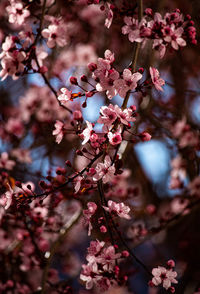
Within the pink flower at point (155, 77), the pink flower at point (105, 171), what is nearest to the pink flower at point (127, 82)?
the pink flower at point (155, 77)

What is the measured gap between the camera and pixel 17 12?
231cm

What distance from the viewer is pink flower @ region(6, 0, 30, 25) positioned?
2.28 m

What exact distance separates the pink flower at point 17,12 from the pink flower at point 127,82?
1089 mm

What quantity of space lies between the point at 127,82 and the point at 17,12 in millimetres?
1175

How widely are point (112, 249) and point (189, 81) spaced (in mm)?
4420

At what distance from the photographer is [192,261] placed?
4.31 meters

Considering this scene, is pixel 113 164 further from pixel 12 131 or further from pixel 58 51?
pixel 12 131

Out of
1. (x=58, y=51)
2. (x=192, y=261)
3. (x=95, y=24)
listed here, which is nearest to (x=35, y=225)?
(x=58, y=51)

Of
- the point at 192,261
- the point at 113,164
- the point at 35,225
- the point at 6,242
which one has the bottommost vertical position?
the point at 192,261

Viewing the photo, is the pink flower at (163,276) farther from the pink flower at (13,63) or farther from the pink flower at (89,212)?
the pink flower at (13,63)

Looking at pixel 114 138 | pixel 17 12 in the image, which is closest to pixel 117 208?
pixel 114 138

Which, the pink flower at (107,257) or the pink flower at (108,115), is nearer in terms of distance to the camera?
the pink flower at (108,115)

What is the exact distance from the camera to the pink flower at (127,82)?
5.34 feet

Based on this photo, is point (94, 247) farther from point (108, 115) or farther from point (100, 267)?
point (108, 115)
